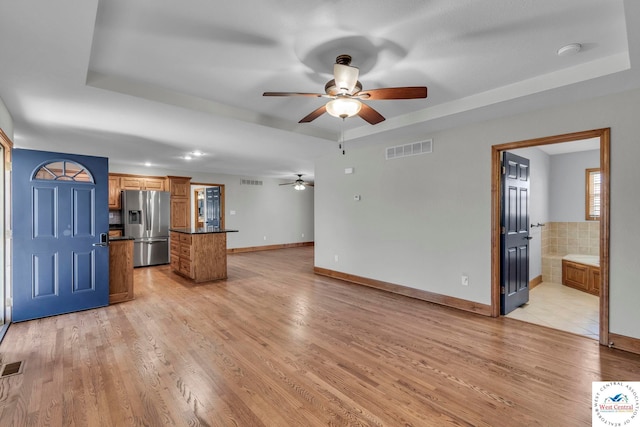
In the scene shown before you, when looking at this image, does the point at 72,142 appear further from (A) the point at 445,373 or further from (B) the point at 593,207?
(B) the point at 593,207

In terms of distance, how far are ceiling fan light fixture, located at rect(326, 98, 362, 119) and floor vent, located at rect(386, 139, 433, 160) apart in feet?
7.32

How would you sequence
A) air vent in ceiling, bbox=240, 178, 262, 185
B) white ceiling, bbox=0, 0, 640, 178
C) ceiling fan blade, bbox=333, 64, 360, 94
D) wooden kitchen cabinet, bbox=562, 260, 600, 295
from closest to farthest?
white ceiling, bbox=0, 0, 640, 178 < ceiling fan blade, bbox=333, 64, 360, 94 < wooden kitchen cabinet, bbox=562, 260, 600, 295 < air vent in ceiling, bbox=240, 178, 262, 185

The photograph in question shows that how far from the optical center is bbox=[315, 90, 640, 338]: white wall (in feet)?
9.48

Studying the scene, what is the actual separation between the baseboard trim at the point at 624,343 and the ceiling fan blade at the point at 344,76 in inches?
136

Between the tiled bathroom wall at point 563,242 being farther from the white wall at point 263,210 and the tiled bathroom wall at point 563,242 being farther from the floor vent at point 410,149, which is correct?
the white wall at point 263,210

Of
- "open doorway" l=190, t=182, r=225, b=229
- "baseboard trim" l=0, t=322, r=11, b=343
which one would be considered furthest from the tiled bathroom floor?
"open doorway" l=190, t=182, r=225, b=229

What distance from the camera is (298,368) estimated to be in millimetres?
2553

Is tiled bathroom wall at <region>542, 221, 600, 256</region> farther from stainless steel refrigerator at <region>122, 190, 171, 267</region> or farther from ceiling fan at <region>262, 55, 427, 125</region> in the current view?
stainless steel refrigerator at <region>122, 190, 171, 267</region>

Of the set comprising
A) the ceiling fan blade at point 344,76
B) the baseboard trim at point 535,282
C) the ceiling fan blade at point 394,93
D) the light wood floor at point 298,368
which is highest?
the ceiling fan blade at point 344,76

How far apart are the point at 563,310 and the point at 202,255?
578 cm

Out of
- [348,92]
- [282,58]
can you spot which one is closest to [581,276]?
[348,92]

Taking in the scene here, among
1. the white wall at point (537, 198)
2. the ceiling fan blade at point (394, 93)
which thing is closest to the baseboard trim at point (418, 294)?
the white wall at point (537, 198)

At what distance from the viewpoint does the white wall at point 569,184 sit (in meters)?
5.70

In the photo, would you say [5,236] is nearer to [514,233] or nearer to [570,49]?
[570,49]
